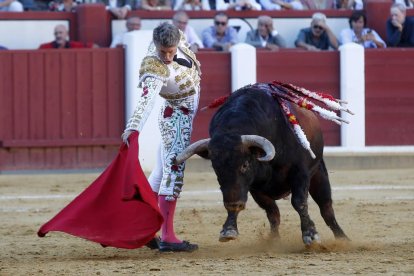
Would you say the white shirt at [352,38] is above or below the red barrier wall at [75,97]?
above

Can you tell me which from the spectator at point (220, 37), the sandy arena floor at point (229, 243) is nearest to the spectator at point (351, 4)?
Answer: the spectator at point (220, 37)

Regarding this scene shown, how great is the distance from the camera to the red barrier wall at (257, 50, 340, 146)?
1205cm

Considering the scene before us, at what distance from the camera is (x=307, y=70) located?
12109 millimetres

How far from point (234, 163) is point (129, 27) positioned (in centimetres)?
633

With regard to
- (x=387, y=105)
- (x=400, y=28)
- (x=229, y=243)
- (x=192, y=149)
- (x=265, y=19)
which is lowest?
(x=229, y=243)

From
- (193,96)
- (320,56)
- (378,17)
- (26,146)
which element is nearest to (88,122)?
(26,146)

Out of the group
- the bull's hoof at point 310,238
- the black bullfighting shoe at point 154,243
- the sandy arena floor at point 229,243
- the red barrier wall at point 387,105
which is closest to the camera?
the sandy arena floor at point 229,243

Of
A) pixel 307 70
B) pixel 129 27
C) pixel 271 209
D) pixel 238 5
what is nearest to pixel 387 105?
pixel 307 70

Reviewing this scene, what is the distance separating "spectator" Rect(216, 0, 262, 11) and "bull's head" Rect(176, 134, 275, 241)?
6572 mm

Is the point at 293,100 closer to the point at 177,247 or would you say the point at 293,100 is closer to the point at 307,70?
the point at 177,247

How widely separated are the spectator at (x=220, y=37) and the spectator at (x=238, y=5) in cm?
22

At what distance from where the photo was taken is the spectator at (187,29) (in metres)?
11.4

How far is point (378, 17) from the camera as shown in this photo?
12.6m

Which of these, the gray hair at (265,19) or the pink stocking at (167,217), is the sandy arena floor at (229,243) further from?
the gray hair at (265,19)
